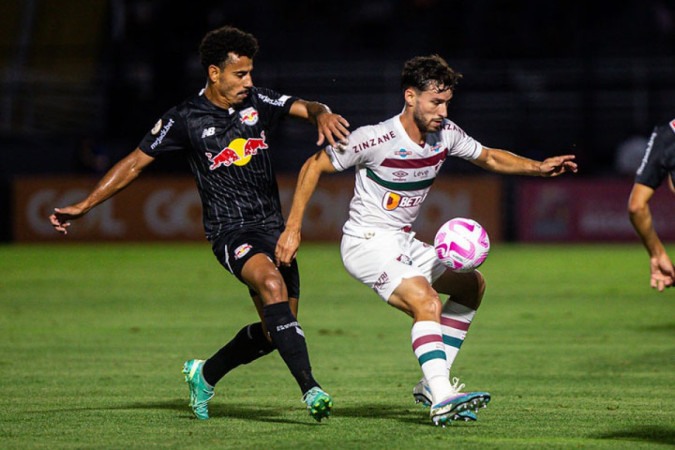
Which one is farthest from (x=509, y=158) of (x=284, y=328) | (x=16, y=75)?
(x=16, y=75)

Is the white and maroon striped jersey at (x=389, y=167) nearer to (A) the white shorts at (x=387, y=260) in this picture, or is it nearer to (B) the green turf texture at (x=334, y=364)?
(A) the white shorts at (x=387, y=260)

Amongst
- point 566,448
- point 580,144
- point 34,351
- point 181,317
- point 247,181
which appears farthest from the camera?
point 580,144

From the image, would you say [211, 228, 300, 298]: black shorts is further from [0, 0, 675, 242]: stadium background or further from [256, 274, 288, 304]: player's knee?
[0, 0, 675, 242]: stadium background

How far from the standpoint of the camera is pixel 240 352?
7.72 m

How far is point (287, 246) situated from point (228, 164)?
0.86m

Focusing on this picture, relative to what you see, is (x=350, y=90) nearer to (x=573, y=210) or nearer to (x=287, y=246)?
(x=573, y=210)

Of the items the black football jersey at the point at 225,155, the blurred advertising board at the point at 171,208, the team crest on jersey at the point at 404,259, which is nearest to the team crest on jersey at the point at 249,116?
the black football jersey at the point at 225,155

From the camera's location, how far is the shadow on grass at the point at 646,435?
6.48 metres

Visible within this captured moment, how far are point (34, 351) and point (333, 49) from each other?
18.6m

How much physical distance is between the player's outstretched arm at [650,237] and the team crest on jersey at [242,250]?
228 cm

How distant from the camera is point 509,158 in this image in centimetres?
780

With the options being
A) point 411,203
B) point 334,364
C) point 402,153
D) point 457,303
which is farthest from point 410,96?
point 334,364

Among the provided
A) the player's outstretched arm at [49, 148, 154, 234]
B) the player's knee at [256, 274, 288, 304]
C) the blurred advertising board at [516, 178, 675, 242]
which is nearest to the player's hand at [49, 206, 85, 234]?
the player's outstretched arm at [49, 148, 154, 234]

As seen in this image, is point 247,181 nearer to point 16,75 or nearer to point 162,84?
point 162,84
